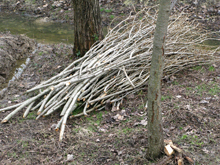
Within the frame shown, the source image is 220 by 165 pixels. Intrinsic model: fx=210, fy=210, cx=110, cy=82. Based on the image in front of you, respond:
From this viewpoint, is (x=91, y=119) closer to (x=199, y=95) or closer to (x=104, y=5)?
(x=199, y=95)

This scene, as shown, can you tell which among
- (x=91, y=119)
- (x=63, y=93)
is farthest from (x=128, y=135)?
(x=63, y=93)

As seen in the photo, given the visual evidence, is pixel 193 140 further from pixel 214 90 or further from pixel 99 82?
pixel 99 82

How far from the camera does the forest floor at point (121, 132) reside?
8.97 feet

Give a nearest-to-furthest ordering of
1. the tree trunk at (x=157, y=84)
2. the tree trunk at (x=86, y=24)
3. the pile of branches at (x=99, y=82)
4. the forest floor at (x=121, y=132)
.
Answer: the tree trunk at (x=157, y=84), the forest floor at (x=121, y=132), the pile of branches at (x=99, y=82), the tree trunk at (x=86, y=24)

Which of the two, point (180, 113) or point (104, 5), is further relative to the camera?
point (104, 5)

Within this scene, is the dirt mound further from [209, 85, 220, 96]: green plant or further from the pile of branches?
[209, 85, 220, 96]: green plant

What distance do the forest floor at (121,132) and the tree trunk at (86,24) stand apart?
1830mm

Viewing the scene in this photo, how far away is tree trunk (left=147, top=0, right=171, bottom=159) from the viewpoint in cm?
197

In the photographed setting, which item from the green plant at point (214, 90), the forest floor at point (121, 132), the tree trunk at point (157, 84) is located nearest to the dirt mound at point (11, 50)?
the forest floor at point (121, 132)

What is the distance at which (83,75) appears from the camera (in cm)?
388

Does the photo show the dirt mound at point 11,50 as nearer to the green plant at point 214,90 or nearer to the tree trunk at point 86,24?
the tree trunk at point 86,24

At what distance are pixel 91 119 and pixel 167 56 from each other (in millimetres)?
2272

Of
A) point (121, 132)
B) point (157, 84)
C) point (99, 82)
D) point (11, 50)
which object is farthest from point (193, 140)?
point (11, 50)

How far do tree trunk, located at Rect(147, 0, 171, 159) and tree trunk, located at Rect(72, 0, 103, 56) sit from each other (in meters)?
3.18
